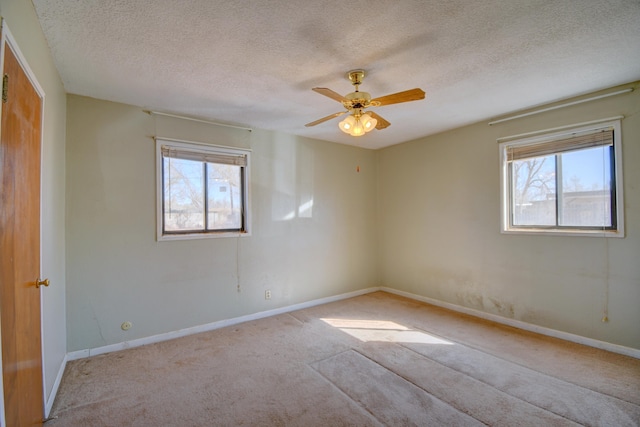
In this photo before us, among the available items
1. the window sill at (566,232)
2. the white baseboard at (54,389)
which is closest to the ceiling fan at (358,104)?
the window sill at (566,232)

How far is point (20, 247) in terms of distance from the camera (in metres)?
1.54

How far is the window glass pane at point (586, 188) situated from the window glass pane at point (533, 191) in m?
0.11

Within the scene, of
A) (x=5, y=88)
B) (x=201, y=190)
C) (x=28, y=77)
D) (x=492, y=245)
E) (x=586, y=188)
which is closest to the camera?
(x=5, y=88)

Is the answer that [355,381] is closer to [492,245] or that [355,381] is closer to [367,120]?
[367,120]

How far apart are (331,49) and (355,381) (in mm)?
2582

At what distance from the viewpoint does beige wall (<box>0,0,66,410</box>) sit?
66.4 inches

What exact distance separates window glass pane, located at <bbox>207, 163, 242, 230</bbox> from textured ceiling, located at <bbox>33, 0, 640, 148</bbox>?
2.66 ft

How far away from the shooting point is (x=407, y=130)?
4.22 m

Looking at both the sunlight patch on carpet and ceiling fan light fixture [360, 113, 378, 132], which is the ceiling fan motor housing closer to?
ceiling fan light fixture [360, 113, 378, 132]

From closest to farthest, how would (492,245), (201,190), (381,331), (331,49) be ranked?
(331,49) < (381,331) < (201,190) < (492,245)

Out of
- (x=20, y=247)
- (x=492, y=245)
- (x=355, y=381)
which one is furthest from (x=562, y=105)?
(x=20, y=247)

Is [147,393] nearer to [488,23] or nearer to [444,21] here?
[444,21]

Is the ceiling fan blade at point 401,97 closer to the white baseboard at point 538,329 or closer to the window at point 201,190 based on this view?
the window at point 201,190

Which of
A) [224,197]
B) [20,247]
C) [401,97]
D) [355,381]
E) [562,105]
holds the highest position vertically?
[562,105]
